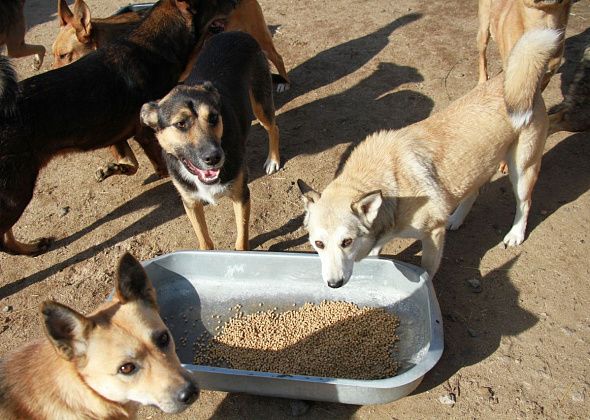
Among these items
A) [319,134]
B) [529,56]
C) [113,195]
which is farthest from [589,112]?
[113,195]

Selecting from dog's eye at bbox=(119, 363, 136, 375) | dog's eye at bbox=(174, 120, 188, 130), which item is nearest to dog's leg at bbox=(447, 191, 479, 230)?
dog's eye at bbox=(174, 120, 188, 130)

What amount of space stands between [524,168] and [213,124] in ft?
8.67

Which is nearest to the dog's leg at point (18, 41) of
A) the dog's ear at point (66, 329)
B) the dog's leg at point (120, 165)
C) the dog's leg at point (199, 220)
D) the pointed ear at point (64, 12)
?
the pointed ear at point (64, 12)

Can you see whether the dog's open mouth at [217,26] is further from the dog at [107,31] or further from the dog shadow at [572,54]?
the dog shadow at [572,54]

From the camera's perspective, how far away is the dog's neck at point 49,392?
256cm

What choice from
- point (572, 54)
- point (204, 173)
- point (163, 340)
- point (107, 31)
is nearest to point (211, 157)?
point (204, 173)

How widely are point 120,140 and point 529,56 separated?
3944 mm

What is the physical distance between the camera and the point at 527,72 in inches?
143

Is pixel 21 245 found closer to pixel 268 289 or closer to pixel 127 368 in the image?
pixel 268 289

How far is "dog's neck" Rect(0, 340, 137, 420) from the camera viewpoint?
8.39ft

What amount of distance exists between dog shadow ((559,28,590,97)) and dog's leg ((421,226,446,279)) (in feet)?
11.4

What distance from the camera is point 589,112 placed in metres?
4.95

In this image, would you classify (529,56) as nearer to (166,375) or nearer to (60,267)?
(166,375)

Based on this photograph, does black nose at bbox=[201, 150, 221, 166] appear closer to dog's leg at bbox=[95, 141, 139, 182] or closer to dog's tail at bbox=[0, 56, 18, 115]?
dog's tail at bbox=[0, 56, 18, 115]
